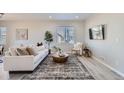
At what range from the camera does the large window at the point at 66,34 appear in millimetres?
10930

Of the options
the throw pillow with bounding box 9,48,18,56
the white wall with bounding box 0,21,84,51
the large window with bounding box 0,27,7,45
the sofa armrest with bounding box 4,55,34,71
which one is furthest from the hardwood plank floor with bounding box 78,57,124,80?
the large window with bounding box 0,27,7,45

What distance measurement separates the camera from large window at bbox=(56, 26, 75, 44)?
1093 cm

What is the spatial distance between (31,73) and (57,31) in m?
6.34

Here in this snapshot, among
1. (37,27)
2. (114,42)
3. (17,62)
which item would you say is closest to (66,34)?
(37,27)

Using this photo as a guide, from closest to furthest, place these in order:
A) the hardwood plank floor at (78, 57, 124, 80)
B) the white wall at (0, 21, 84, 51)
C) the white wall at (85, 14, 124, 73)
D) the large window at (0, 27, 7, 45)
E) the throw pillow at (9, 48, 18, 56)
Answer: the hardwood plank floor at (78, 57, 124, 80) → the white wall at (85, 14, 124, 73) → the throw pillow at (9, 48, 18, 56) → the white wall at (0, 21, 84, 51) → the large window at (0, 27, 7, 45)

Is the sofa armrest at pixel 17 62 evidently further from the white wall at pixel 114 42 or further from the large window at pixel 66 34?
the large window at pixel 66 34

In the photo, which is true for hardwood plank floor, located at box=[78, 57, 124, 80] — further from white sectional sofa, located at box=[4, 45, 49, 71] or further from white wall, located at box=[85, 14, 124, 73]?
white sectional sofa, located at box=[4, 45, 49, 71]

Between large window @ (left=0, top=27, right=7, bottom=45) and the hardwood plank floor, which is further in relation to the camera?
large window @ (left=0, top=27, right=7, bottom=45)

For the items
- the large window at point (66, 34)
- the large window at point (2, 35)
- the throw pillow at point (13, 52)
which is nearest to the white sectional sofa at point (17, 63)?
the throw pillow at point (13, 52)

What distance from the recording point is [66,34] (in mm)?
11000

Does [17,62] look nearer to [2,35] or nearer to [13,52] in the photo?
[13,52]
